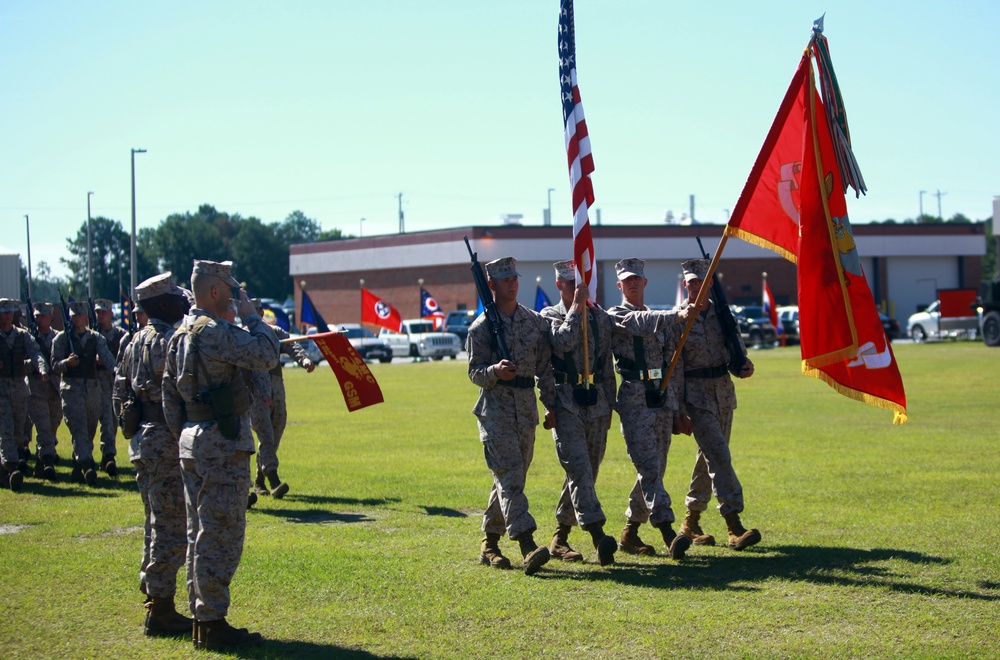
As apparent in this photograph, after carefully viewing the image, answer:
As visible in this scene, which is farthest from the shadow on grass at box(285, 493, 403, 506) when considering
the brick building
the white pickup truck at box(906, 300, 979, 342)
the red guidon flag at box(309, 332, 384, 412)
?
the brick building

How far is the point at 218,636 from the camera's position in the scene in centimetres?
621

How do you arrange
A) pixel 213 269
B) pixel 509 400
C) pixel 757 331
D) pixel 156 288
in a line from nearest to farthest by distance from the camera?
pixel 213 269 → pixel 156 288 → pixel 509 400 → pixel 757 331

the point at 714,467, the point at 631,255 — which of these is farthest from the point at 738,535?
the point at 631,255

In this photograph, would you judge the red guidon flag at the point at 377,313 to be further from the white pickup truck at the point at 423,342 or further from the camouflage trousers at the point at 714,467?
the camouflage trousers at the point at 714,467

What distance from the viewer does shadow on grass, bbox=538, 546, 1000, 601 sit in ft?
23.8

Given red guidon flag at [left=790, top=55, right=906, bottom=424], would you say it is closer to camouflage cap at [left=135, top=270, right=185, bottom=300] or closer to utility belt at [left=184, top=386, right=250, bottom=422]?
utility belt at [left=184, top=386, right=250, bottom=422]

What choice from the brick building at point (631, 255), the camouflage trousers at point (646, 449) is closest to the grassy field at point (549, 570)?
the camouflage trousers at point (646, 449)

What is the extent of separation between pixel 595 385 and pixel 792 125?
2418 mm

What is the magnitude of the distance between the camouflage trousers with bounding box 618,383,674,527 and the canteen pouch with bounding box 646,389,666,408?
0.04 meters

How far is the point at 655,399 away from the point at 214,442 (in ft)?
12.1

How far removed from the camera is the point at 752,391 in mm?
25547

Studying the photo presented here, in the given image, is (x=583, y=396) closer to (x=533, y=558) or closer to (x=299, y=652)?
(x=533, y=558)

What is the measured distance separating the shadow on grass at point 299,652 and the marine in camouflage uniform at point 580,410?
241 cm

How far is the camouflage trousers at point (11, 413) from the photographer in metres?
13.0
